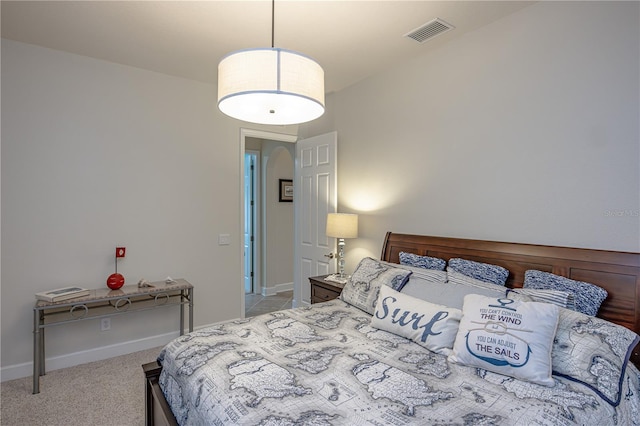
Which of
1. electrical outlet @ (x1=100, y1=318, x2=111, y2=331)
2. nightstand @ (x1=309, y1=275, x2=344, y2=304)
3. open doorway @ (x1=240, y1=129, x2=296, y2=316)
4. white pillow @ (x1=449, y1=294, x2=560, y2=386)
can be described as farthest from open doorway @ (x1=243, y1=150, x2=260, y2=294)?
white pillow @ (x1=449, y1=294, x2=560, y2=386)

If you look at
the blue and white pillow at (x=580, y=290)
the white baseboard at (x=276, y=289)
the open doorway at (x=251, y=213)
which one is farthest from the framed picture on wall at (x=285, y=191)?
the blue and white pillow at (x=580, y=290)

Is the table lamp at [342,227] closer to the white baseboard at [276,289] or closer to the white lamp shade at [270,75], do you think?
the white lamp shade at [270,75]

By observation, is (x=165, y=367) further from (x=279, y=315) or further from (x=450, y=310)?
(x=450, y=310)

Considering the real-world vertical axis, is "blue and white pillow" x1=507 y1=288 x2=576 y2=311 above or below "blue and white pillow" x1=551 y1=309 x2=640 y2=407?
above

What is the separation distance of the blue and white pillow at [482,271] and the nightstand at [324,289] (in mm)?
1081

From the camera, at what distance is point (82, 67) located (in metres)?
3.06

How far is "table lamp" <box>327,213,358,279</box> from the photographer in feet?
11.1

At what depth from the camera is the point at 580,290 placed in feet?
6.07

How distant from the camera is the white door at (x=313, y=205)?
383 cm

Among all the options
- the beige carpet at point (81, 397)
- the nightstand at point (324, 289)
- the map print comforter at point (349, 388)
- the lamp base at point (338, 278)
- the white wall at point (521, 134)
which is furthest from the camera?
the lamp base at point (338, 278)

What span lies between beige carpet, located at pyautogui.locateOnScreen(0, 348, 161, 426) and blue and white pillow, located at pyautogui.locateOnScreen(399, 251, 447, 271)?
7.46 feet

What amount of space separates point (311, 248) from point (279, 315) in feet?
5.92

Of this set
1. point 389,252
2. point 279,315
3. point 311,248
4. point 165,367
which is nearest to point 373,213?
point 389,252

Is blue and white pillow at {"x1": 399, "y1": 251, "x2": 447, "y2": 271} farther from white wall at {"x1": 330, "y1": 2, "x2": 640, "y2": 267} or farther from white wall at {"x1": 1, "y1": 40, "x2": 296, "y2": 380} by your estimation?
white wall at {"x1": 1, "y1": 40, "x2": 296, "y2": 380}
